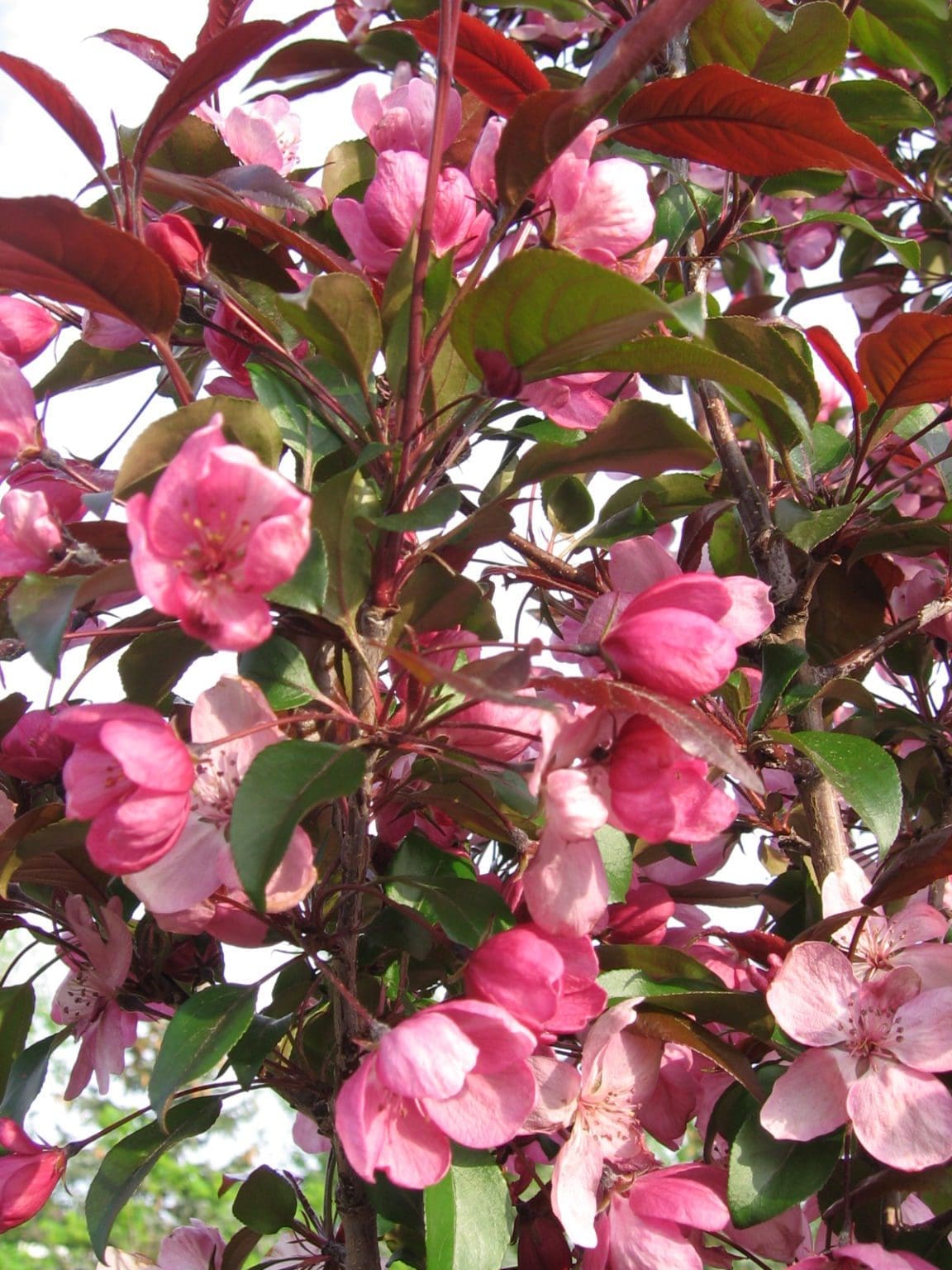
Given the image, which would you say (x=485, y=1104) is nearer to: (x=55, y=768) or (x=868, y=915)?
(x=868, y=915)

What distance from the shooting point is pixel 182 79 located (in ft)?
3.03

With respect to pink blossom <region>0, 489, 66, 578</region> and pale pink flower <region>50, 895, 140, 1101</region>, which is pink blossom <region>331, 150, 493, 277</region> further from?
pale pink flower <region>50, 895, 140, 1101</region>

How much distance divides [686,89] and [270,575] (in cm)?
54

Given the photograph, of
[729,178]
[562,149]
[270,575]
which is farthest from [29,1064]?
[729,178]

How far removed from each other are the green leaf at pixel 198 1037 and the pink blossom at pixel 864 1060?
42 centimetres

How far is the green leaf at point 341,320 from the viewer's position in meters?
0.84

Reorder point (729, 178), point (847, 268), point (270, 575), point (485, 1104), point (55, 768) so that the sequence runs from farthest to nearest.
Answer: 1. point (847, 268)
2. point (729, 178)
3. point (55, 768)
4. point (485, 1104)
5. point (270, 575)

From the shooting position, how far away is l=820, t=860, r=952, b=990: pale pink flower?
108 centimetres

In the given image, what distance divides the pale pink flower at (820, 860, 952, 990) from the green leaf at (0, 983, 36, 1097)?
835 mm

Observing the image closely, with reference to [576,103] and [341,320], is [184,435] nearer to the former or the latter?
[341,320]

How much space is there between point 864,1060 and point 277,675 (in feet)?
1.86

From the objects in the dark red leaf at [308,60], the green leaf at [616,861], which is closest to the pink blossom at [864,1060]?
the green leaf at [616,861]

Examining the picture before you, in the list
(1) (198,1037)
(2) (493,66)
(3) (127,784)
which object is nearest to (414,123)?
(2) (493,66)

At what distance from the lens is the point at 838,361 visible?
129 cm
